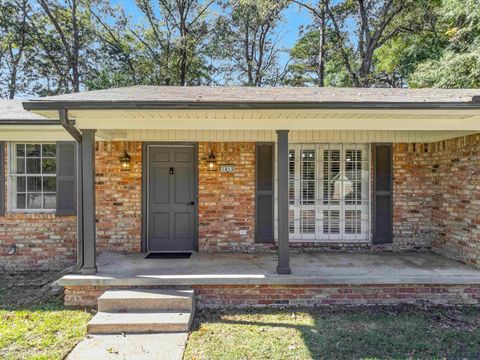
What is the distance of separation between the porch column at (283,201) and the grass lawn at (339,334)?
0.67 metres

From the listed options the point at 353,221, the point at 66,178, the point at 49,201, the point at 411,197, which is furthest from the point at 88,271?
the point at 411,197

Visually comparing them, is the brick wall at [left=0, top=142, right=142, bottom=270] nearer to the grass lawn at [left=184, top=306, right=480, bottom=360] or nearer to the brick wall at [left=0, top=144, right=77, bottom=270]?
the brick wall at [left=0, top=144, right=77, bottom=270]

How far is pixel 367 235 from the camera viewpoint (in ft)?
20.1

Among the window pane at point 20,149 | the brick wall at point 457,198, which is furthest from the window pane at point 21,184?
the brick wall at point 457,198

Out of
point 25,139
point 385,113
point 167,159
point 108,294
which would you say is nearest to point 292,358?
point 108,294

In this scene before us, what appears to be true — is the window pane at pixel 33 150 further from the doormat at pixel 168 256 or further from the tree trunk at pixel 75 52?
the tree trunk at pixel 75 52

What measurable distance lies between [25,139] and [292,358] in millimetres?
5747

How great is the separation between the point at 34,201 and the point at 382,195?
6642 millimetres

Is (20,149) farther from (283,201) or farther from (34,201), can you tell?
(283,201)

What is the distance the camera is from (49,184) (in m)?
6.08

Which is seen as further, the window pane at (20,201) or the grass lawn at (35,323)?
the window pane at (20,201)

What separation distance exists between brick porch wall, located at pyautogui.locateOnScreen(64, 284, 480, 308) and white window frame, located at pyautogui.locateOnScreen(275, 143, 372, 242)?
5.56 ft

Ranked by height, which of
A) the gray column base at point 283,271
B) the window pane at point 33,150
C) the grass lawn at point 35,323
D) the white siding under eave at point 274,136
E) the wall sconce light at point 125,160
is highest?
the white siding under eave at point 274,136

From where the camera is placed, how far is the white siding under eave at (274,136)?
19.1ft
